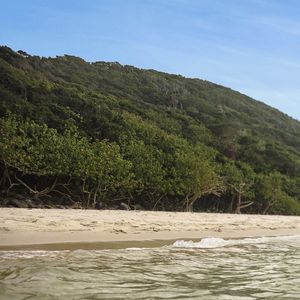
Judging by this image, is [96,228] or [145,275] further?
[96,228]

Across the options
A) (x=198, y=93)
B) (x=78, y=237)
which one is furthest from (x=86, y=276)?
(x=198, y=93)

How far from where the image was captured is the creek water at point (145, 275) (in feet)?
22.8

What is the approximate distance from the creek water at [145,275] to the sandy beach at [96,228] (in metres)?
2.04

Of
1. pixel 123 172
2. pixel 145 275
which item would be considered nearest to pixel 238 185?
pixel 123 172

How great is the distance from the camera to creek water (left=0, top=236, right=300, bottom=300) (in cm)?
696

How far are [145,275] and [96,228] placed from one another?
6.83 metres

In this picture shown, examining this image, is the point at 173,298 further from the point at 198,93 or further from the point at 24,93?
the point at 198,93

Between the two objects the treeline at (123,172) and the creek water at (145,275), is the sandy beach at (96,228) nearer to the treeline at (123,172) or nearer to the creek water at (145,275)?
the creek water at (145,275)

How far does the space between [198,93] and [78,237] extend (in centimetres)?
8419

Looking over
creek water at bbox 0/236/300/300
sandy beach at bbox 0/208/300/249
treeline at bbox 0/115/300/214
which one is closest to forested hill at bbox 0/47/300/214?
treeline at bbox 0/115/300/214

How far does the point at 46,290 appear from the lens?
22.5ft

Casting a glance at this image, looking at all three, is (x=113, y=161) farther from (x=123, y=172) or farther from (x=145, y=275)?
(x=145, y=275)

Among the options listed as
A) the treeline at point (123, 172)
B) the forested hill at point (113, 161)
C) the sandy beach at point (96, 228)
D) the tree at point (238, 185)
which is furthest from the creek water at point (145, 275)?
the tree at point (238, 185)

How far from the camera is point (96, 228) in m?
15.3
